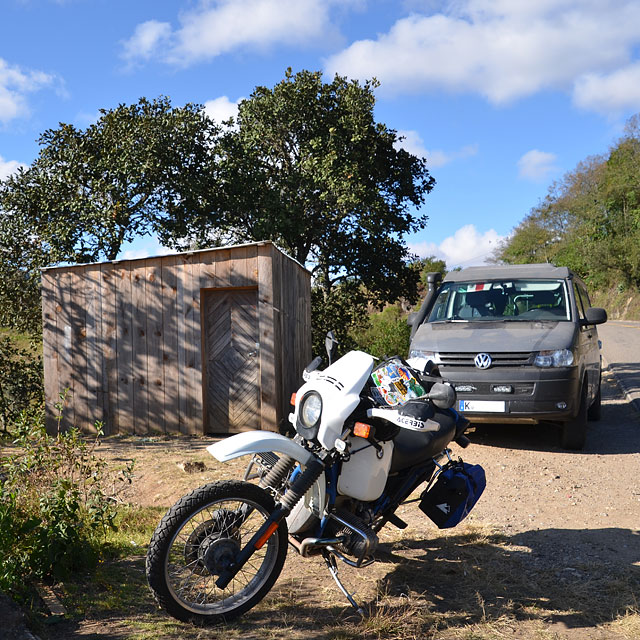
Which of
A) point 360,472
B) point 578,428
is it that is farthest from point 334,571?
point 578,428

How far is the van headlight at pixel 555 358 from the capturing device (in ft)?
23.0

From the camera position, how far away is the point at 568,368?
6996 mm

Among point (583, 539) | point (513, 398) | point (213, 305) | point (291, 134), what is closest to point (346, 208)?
point (291, 134)

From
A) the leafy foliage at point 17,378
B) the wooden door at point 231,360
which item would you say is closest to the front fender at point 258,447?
the wooden door at point 231,360

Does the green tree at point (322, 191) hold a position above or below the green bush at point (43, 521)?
above

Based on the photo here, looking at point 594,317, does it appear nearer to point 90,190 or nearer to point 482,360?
point 482,360

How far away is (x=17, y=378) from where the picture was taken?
458 inches

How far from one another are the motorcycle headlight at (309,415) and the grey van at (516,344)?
345cm

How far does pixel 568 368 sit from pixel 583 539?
2543mm

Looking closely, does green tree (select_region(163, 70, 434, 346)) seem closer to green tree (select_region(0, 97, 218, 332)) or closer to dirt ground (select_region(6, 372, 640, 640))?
green tree (select_region(0, 97, 218, 332))

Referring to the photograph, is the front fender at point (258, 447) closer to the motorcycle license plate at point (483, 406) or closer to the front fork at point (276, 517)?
the front fork at point (276, 517)

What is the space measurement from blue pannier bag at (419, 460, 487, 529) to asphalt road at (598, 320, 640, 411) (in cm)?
700

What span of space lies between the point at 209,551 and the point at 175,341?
657 centimetres

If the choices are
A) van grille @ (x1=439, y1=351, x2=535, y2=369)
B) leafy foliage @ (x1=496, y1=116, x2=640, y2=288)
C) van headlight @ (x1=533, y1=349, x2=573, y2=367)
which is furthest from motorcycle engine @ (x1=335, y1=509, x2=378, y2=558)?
leafy foliage @ (x1=496, y1=116, x2=640, y2=288)
